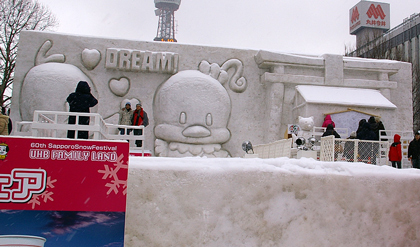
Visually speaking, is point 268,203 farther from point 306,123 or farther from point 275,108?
point 275,108

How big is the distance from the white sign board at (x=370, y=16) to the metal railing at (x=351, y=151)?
992 inches

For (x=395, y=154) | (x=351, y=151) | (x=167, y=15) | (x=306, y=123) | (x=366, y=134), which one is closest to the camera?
(x=351, y=151)

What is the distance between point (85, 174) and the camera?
2.35m

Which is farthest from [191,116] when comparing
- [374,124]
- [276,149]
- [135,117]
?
[374,124]

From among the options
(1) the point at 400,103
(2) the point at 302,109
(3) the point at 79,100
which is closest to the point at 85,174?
(3) the point at 79,100

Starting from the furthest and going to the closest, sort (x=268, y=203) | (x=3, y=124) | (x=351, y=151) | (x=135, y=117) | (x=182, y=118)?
1. (x=182, y=118)
2. (x=135, y=117)
3. (x=351, y=151)
4. (x=3, y=124)
5. (x=268, y=203)

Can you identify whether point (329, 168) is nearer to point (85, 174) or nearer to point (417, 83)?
point (85, 174)

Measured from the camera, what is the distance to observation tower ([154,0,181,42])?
63.6 meters

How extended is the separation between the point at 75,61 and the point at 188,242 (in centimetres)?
974

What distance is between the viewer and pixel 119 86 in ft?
37.2

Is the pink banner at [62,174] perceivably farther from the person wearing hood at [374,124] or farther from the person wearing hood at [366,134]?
the person wearing hood at [374,124]

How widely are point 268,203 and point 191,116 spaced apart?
8.08 m

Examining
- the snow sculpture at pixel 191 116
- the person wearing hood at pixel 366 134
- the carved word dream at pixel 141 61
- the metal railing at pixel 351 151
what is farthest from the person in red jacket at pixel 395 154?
the carved word dream at pixel 141 61

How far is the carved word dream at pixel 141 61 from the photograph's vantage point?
11.3m
